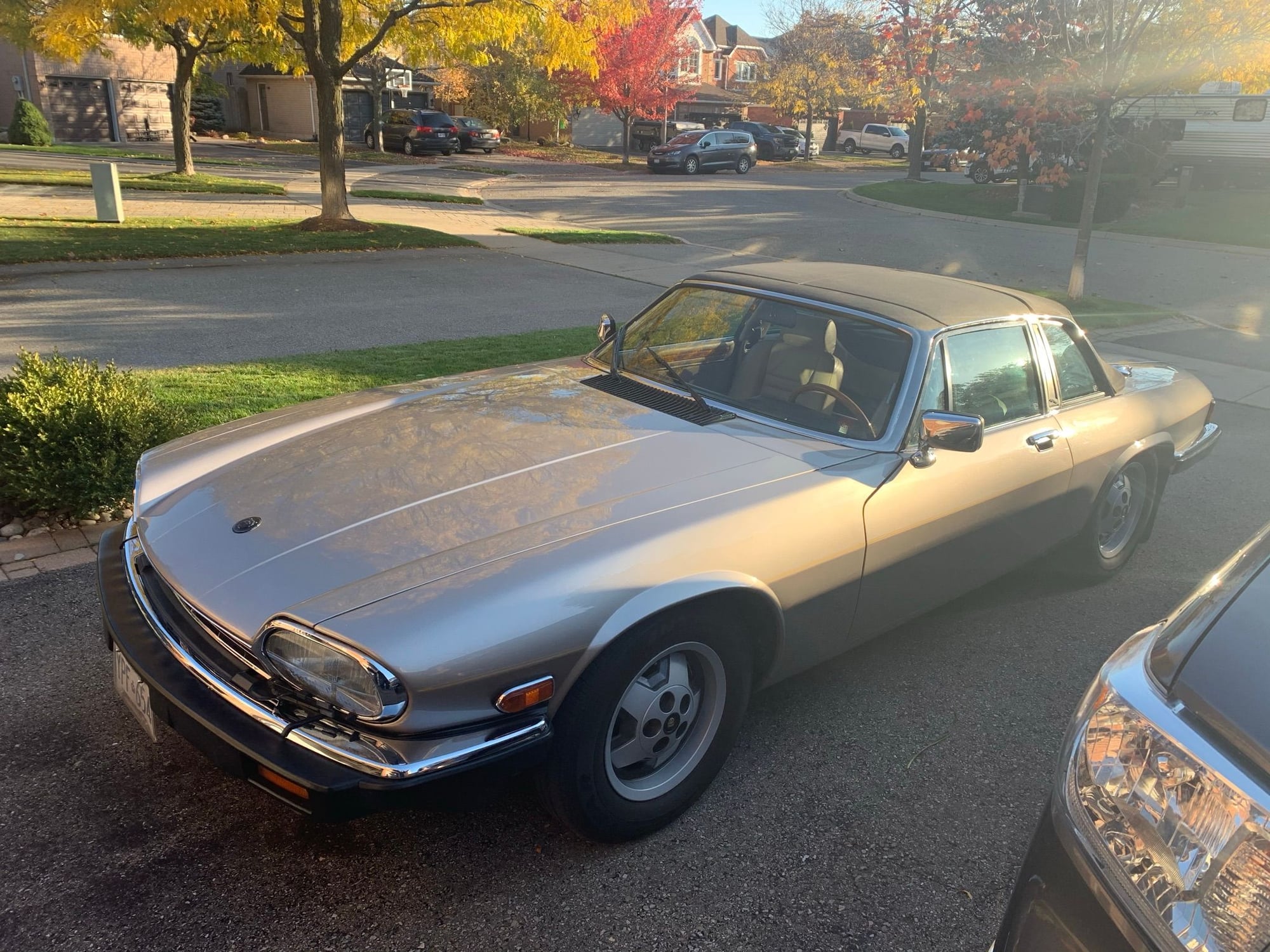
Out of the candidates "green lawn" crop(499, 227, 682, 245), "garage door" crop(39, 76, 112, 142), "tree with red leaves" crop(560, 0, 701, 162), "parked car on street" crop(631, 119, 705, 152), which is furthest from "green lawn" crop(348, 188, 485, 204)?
"parked car on street" crop(631, 119, 705, 152)

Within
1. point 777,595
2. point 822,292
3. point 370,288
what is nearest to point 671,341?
point 822,292

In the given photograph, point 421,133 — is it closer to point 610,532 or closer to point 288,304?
point 288,304

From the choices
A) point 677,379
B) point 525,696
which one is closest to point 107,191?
point 677,379

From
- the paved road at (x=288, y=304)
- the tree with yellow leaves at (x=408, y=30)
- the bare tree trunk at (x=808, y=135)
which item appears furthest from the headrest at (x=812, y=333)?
the bare tree trunk at (x=808, y=135)

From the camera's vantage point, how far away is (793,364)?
3.69 meters

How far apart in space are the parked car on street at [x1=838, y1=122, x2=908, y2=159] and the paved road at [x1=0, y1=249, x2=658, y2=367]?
4211 cm

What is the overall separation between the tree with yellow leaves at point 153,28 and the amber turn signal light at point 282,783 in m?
12.8

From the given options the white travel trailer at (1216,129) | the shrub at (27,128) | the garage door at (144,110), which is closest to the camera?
the white travel trailer at (1216,129)

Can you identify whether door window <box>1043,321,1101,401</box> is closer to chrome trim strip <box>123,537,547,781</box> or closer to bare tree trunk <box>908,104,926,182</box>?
chrome trim strip <box>123,537,547,781</box>

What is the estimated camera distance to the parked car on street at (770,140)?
42.7 metres

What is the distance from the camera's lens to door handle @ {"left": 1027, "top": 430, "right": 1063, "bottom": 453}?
381 centimetres

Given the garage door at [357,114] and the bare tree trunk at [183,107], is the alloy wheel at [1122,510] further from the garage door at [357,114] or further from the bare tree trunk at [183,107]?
the garage door at [357,114]

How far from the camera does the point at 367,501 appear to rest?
2.78 meters

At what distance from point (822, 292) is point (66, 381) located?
373 cm
